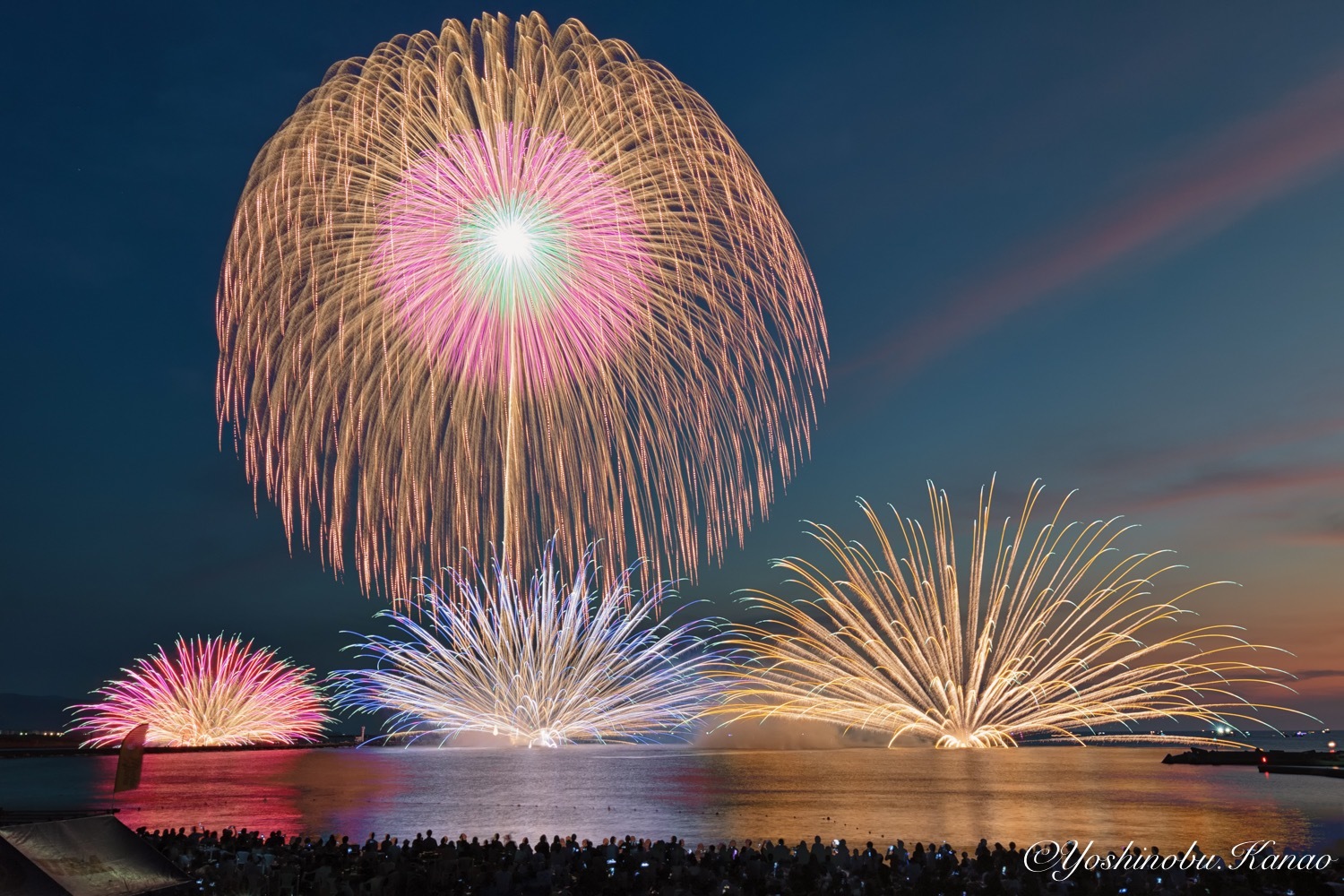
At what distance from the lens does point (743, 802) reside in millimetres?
42281

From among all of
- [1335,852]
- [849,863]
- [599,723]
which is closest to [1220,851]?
[1335,852]

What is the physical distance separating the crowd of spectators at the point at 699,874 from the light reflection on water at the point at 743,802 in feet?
31.4

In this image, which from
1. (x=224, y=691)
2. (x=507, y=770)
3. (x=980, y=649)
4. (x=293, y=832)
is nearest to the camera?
(x=293, y=832)

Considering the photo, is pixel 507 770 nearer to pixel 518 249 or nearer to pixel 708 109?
pixel 518 249

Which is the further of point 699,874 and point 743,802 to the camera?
point 743,802

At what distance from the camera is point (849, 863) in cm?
1611

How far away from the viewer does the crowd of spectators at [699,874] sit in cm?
1483

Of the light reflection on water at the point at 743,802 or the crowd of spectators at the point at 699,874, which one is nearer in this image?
the crowd of spectators at the point at 699,874

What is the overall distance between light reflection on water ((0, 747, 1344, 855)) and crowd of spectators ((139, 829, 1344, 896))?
9558mm

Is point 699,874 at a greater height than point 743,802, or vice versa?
point 743,802

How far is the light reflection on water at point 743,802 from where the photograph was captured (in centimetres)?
3008

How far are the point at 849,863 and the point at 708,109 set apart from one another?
33.3 meters

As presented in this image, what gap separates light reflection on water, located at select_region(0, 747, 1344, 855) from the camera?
30.1 metres

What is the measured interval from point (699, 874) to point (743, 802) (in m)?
28.5
